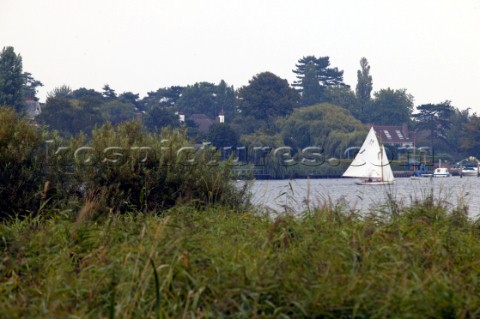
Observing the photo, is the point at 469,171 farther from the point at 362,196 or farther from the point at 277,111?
the point at 362,196

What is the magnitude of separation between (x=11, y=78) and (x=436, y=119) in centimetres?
5390

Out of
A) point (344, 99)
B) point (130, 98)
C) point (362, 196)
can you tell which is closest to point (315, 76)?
point (344, 99)

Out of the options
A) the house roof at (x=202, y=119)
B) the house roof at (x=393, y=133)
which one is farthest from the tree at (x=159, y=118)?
the house roof at (x=393, y=133)

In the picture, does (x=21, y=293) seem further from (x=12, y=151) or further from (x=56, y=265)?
(x=12, y=151)

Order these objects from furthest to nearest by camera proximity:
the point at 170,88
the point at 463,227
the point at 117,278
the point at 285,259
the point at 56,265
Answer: the point at 170,88
the point at 463,227
the point at 56,265
the point at 285,259
the point at 117,278

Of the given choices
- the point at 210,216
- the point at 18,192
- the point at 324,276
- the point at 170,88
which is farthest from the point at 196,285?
the point at 170,88

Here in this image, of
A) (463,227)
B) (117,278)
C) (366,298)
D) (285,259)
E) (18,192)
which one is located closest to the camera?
(366,298)

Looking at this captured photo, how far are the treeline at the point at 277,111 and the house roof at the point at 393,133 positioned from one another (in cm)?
153

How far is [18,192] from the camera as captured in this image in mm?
14008

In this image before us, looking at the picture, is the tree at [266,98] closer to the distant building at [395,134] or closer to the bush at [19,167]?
the distant building at [395,134]

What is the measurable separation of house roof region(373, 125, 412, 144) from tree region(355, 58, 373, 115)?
25.5 feet

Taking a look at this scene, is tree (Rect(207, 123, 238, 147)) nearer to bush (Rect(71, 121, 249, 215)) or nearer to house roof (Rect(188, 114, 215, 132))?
house roof (Rect(188, 114, 215, 132))

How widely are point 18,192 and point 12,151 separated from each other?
0.76 m

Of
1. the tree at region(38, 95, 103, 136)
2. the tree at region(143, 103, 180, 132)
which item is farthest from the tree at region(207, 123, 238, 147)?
the tree at region(38, 95, 103, 136)
